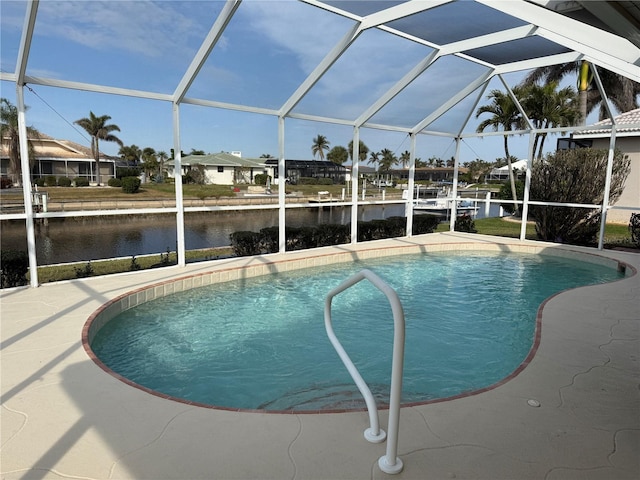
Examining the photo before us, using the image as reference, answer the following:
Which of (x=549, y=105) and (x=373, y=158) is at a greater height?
(x=373, y=158)

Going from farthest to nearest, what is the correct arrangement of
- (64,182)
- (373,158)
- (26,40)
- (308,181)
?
(373,158)
(308,181)
(64,182)
(26,40)

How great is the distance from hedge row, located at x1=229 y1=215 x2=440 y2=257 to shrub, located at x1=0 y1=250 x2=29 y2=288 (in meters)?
4.21

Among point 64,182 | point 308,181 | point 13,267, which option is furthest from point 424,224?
point 64,182

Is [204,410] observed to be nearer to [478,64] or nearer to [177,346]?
[177,346]

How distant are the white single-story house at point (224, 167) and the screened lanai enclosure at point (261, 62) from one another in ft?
77.1

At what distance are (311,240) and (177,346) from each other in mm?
5999

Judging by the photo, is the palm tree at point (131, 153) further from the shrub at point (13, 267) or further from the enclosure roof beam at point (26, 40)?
the enclosure roof beam at point (26, 40)

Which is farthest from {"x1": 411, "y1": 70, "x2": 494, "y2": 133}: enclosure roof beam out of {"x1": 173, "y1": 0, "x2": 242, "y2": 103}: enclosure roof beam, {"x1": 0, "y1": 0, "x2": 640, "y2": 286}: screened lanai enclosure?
{"x1": 173, "y1": 0, "x2": 242, "y2": 103}: enclosure roof beam

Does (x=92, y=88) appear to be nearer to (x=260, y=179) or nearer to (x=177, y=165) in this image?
(x=177, y=165)

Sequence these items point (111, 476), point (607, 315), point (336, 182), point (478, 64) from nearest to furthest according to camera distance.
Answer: point (111, 476), point (607, 315), point (478, 64), point (336, 182)

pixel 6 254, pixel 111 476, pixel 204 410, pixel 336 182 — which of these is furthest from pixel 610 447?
pixel 336 182

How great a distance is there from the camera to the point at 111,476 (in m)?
2.38

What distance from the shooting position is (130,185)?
89.2 feet

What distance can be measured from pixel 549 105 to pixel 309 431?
20.6 meters
